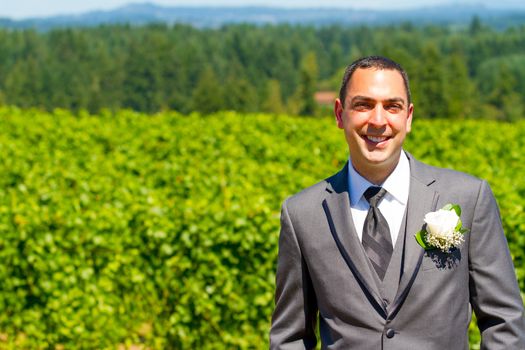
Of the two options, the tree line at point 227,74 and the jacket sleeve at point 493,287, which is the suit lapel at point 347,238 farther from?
the tree line at point 227,74

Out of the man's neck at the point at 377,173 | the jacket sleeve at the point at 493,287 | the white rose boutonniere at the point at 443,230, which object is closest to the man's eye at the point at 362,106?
the man's neck at the point at 377,173

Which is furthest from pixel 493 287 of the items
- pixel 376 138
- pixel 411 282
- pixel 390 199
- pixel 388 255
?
pixel 376 138

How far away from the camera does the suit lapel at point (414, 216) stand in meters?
3.11

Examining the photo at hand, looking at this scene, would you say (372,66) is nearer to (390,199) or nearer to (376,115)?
(376,115)

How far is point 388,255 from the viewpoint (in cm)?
320

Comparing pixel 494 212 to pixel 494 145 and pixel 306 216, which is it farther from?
pixel 494 145

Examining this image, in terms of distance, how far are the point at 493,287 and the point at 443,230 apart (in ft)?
1.07

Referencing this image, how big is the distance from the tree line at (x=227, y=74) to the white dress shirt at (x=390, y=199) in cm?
8390

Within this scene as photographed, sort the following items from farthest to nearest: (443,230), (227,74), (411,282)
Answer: (227,74) → (411,282) → (443,230)

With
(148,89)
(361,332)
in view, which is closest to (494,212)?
(361,332)

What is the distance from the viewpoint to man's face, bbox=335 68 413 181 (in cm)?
308

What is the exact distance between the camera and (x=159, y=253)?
7.79 m

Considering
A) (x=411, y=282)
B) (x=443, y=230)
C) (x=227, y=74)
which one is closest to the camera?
(x=443, y=230)

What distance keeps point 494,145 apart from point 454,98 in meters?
74.8
